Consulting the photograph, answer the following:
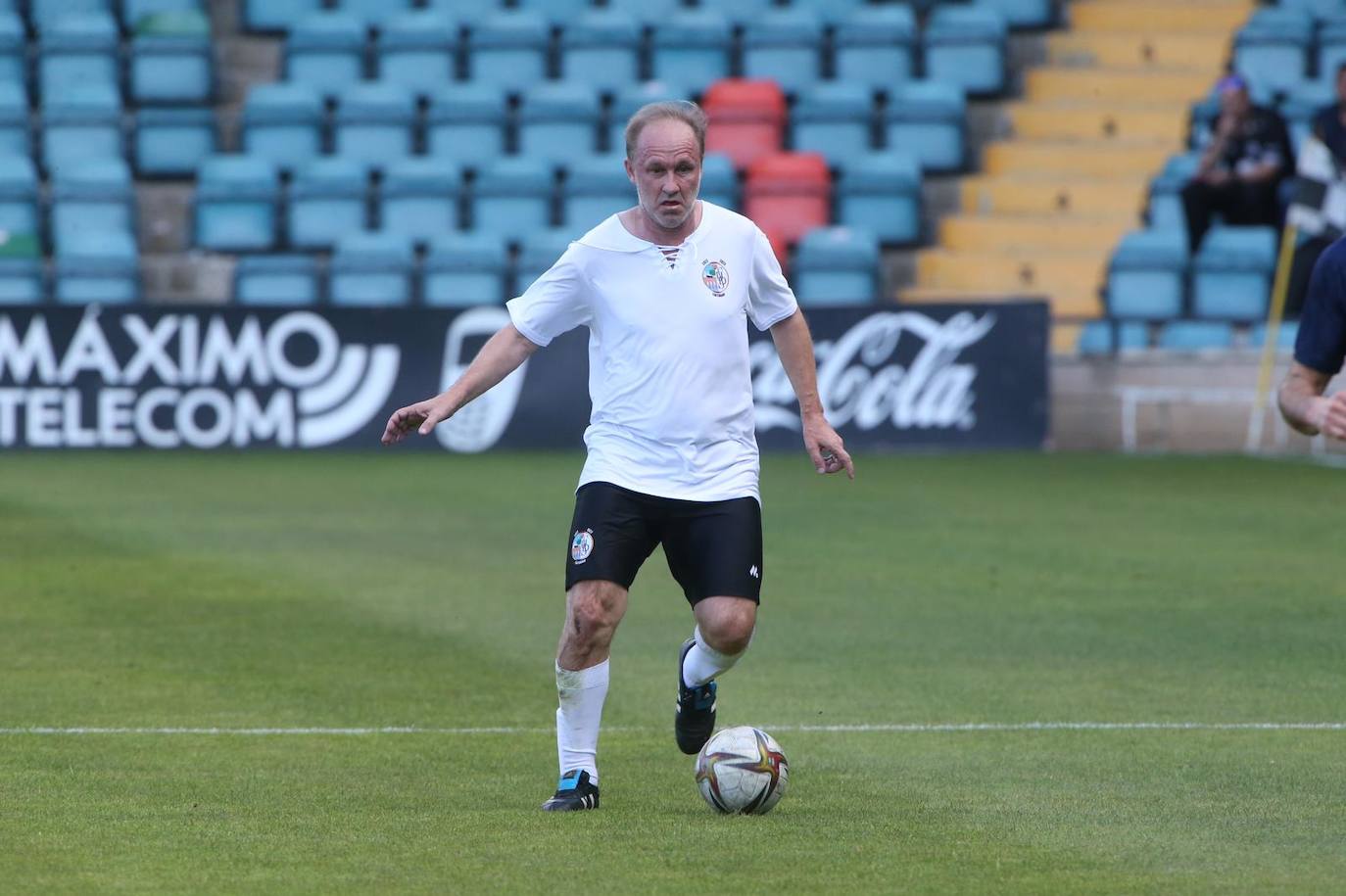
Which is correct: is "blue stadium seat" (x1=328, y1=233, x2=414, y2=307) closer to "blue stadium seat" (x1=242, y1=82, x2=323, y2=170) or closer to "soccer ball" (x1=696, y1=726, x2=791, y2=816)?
"blue stadium seat" (x1=242, y1=82, x2=323, y2=170)

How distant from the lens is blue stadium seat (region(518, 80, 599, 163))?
83.4 ft

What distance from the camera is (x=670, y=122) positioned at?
6574mm

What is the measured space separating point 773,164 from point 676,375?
18.0 metres

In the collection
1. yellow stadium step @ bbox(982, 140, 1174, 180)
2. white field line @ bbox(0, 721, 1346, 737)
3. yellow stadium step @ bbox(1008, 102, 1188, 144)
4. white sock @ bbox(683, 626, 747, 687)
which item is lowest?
yellow stadium step @ bbox(982, 140, 1174, 180)

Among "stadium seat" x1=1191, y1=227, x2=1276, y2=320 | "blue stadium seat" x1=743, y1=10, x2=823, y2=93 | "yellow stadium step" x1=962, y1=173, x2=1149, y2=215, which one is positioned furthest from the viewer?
"blue stadium seat" x1=743, y1=10, x2=823, y2=93

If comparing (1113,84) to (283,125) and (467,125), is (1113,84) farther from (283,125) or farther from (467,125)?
(283,125)

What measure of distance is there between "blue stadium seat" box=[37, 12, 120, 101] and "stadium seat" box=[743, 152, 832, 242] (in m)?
7.79

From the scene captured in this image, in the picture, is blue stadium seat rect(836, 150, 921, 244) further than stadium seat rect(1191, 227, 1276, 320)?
Yes

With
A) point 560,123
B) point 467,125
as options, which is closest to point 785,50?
point 560,123

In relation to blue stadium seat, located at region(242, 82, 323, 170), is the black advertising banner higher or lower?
lower

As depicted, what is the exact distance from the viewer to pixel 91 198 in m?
24.8

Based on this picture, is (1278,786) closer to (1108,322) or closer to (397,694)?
(397,694)

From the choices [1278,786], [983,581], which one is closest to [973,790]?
[1278,786]

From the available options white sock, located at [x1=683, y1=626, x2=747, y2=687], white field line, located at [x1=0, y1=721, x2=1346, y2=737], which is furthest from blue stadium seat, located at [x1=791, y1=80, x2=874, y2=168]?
white sock, located at [x1=683, y1=626, x2=747, y2=687]
